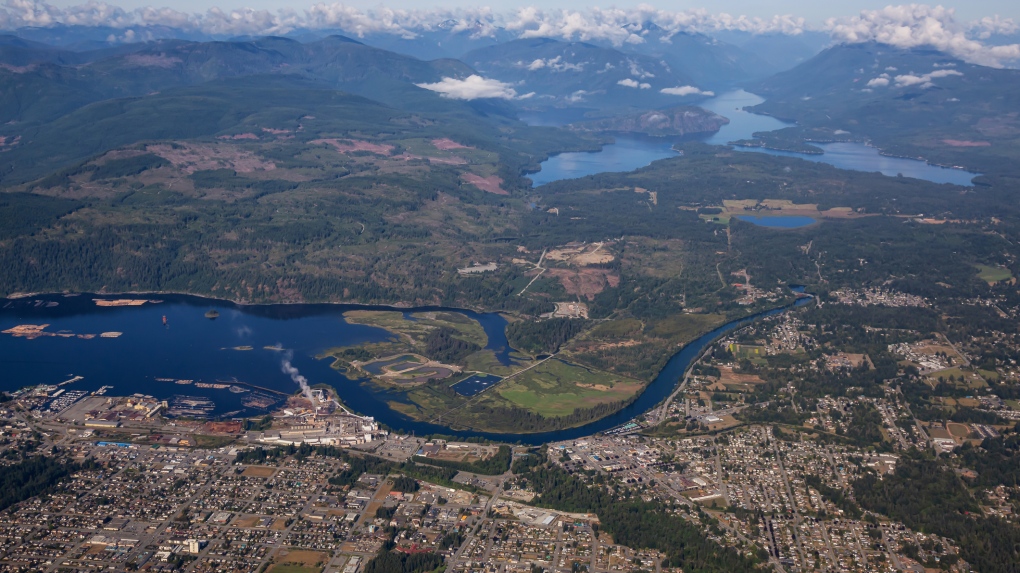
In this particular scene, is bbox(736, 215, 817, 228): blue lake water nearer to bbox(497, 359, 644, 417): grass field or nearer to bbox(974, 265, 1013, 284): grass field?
bbox(974, 265, 1013, 284): grass field

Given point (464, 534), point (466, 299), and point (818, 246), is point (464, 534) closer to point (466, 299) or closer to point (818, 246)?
point (466, 299)

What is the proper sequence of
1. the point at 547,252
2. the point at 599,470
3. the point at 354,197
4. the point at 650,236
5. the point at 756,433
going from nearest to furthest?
the point at 599,470
the point at 756,433
the point at 547,252
the point at 650,236
the point at 354,197

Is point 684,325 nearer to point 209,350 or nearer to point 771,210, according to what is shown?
point 209,350

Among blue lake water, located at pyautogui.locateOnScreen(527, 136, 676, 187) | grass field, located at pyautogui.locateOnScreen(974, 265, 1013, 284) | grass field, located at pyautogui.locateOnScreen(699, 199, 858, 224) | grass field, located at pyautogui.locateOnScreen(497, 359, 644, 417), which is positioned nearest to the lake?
blue lake water, located at pyautogui.locateOnScreen(527, 136, 676, 187)

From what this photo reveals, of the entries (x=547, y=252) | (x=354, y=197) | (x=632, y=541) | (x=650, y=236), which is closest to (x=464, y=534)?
(x=632, y=541)

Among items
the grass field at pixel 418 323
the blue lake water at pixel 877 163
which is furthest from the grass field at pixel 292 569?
the blue lake water at pixel 877 163

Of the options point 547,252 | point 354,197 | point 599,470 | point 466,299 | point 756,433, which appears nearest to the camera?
point 599,470

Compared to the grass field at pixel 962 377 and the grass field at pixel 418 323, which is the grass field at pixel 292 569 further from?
the grass field at pixel 962 377
